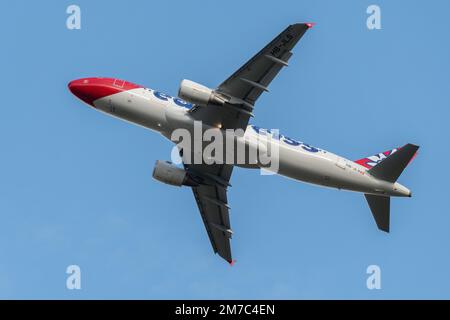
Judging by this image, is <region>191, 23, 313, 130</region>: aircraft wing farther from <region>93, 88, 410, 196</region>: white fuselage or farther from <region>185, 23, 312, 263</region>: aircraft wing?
<region>93, 88, 410, 196</region>: white fuselage

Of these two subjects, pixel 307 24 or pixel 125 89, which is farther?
pixel 125 89

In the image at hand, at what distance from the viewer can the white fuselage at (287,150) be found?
59594 millimetres

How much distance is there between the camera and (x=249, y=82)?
57.2 meters

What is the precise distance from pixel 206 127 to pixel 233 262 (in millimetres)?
14161

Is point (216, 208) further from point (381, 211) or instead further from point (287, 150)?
point (381, 211)

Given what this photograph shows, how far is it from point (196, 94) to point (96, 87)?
29.2 ft

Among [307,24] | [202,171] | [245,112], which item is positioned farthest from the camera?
[202,171]

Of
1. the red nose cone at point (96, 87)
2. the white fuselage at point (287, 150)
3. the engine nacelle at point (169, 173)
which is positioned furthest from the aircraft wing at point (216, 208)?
the red nose cone at point (96, 87)

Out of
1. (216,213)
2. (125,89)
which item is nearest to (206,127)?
(125,89)

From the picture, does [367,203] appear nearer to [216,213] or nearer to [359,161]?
[359,161]

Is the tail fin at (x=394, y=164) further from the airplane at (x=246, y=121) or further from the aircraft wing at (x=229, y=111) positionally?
the aircraft wing at (x=229, y=111)

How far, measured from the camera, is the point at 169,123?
195 ft

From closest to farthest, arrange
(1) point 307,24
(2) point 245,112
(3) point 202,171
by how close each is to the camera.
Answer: (1) point 307,24 → (2) point 245,112 → (3) point 202,171

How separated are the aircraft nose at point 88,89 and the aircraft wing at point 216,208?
36.2 ft
